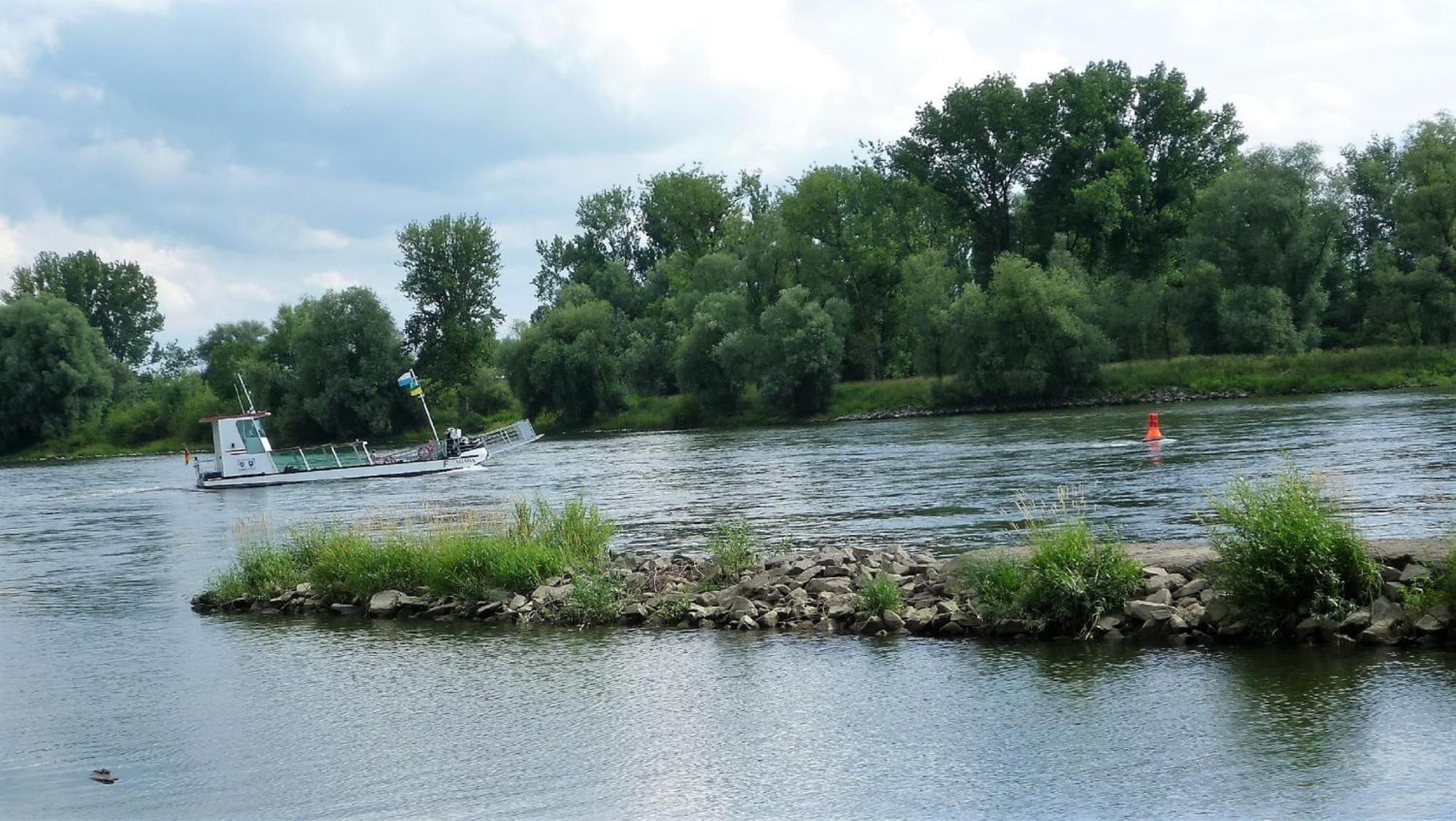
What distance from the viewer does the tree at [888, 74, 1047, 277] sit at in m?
93.6

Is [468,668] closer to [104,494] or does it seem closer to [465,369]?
[104,494]

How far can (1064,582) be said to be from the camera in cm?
1614

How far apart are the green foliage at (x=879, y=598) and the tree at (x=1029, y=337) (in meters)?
64.1

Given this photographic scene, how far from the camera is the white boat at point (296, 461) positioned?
197 ft

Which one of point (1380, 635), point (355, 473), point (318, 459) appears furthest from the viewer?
point (318, 459)

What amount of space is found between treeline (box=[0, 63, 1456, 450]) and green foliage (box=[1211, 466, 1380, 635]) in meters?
66.1

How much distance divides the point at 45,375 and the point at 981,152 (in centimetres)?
7742

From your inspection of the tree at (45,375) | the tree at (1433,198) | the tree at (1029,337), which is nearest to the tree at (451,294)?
the tree at (45,375)

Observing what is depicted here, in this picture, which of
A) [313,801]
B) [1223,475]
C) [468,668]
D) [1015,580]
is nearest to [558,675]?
[468,668]

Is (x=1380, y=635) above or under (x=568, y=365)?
under

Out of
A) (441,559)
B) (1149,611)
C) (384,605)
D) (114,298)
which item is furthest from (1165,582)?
(114,298)

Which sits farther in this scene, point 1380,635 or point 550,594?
point 550,594

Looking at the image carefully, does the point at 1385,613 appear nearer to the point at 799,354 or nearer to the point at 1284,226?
the point at 1284,226

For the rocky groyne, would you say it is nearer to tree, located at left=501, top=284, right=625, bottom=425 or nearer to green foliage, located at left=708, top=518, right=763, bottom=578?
green foliage, located at left=708, top=518, right=763, bottom=578
